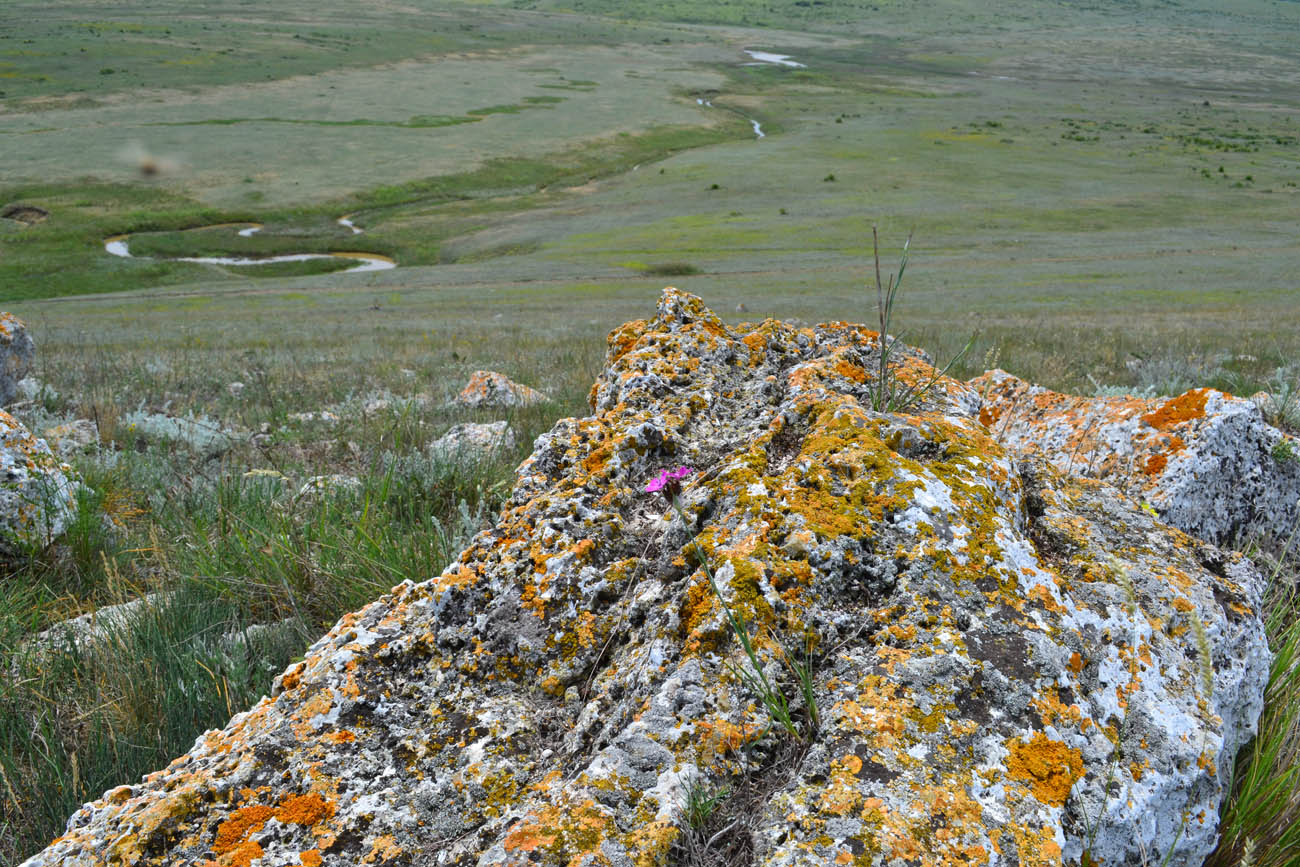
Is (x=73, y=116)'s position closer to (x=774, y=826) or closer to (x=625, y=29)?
(x=774, y=826)

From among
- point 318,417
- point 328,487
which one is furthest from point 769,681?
point 318,417

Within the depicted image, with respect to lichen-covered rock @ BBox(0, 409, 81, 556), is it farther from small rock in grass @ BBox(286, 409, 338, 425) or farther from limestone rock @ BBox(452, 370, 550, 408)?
limestone rock @ BBox(452, 370, 550, 408)

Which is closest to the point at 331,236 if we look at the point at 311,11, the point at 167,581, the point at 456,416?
the point at 456,416

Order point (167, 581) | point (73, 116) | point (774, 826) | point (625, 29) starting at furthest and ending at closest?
1. point (625, 29)
2. point (73, 116)
3. point (167, 581)
4. point (774, 826)

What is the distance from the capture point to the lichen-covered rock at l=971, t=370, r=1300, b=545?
376cm

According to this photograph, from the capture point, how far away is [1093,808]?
168 centimetres

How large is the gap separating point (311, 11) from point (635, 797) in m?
197

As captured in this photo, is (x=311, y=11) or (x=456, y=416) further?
(x=311, y=11)

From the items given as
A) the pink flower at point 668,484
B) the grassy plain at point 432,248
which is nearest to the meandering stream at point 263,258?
the grassy plain at point 432,248

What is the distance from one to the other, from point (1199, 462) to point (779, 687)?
302cm

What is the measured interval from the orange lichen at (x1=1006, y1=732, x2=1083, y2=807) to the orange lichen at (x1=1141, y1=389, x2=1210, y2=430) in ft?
9.60

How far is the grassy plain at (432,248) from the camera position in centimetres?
335

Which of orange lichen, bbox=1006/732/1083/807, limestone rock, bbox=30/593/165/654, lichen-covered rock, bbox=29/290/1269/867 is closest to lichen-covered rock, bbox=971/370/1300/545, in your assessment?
lichen-covered rock, bbox=29/290/1269/867

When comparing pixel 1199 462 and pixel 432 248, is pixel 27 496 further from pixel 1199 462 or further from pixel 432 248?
pixel 432 248
